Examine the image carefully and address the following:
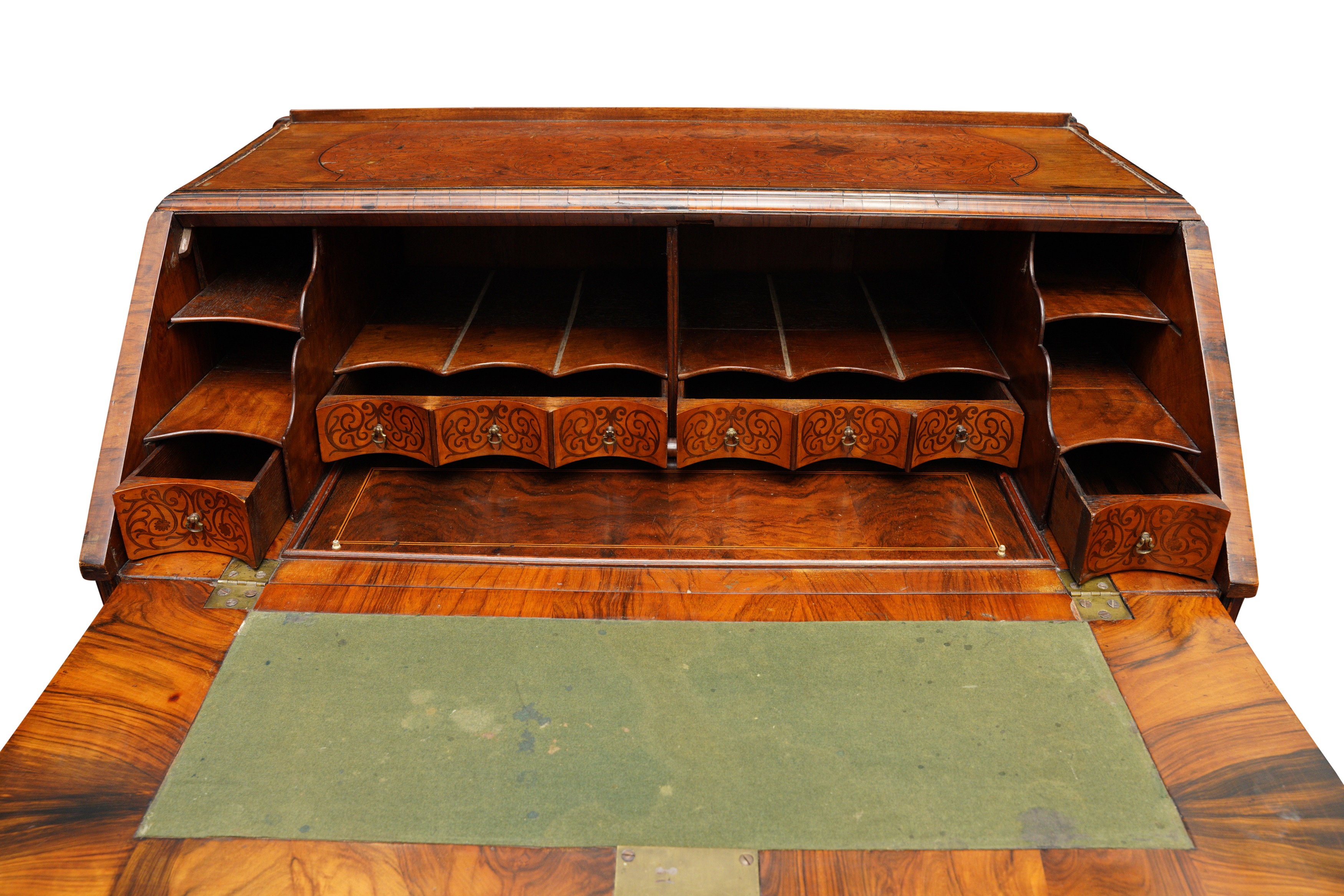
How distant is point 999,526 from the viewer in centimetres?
292

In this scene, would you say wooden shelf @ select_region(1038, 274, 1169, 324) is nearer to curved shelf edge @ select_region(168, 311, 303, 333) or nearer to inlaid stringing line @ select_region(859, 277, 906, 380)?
inlaid stringing line @ select_region(859, 277, 906, 380)

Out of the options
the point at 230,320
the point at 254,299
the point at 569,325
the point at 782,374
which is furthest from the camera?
the point at 569,325

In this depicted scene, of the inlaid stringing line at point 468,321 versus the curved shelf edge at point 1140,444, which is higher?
the inlaid stringing line at point 468,321

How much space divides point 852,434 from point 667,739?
1.12 m

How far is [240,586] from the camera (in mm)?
2645

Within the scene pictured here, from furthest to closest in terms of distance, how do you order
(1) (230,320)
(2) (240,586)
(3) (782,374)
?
(3) (782,374)
(1) (230,320)
(2) (240,586)

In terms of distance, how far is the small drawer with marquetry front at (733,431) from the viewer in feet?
9.76

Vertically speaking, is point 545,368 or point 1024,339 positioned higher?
point 1024,339

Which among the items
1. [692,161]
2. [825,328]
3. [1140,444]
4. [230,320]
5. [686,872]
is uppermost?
[692,161]

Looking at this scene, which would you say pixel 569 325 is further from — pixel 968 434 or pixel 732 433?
pixel 968 434

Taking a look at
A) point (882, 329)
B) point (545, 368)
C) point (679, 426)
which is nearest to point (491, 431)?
point (545, 368)

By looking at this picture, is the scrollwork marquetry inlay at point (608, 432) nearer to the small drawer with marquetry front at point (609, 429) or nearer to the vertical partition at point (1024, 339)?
the small drawer with marquetry front at point (609, 429)

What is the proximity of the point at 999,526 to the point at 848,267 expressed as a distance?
43.5 inches

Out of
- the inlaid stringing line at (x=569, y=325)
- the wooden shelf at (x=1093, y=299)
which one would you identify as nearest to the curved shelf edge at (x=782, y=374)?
the inlaid stringing line at (x=569, y=325)
